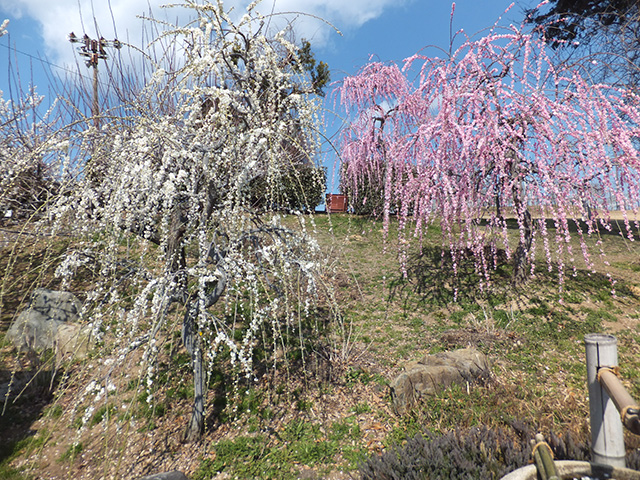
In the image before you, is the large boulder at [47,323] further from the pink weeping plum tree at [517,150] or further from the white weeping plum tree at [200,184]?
the pink weeping plum tree at [517,150]

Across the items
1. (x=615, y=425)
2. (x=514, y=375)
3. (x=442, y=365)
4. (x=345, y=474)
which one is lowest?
(x=345, y=474)

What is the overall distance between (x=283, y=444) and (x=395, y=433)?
110 centimetres

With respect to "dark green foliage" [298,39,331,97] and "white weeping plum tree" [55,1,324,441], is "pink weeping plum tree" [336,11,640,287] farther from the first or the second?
"dark green foliage" [298,39,331,97]

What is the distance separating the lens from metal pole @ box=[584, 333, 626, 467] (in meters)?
1.54

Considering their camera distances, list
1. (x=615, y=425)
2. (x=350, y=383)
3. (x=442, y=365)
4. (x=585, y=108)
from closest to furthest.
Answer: (x=615, y=425)
(x=442, y=365)
(x=350, y=383)
(x=585, y=108)

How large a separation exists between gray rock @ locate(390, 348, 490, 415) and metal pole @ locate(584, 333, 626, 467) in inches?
80.9

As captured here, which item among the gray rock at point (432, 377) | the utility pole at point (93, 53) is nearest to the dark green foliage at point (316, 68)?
the utility pole at point (93, 53)

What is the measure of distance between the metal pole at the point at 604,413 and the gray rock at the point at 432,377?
6.74 ft

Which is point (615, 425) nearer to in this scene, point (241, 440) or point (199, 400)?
point (241, 440)

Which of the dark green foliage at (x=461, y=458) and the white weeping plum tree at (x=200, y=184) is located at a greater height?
the white weeping plum tree at (x=200, y=184)

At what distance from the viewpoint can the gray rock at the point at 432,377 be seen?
11.7 ft

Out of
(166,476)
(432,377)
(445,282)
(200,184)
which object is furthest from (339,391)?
(445,282)

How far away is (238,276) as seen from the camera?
2.79 metres

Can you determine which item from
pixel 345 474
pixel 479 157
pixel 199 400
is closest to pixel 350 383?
pixel 345 474
